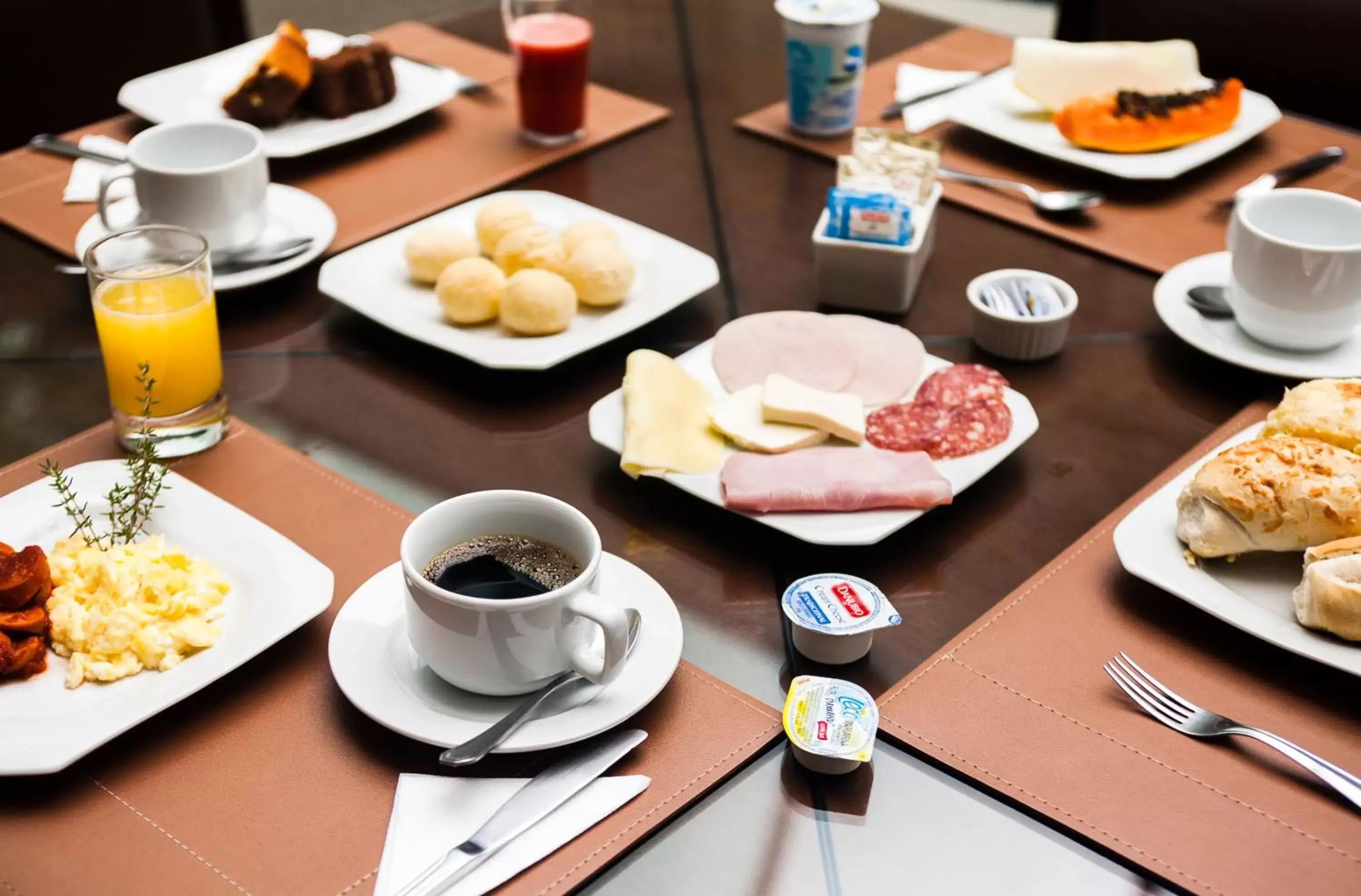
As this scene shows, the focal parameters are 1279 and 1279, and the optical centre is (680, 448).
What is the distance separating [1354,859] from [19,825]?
892mm

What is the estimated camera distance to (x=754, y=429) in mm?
1233

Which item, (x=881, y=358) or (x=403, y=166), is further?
(x=403, y=166)

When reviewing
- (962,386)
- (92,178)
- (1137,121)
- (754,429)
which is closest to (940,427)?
(962,386)

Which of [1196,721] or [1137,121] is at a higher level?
[1137,121]

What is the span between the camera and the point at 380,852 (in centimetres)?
84

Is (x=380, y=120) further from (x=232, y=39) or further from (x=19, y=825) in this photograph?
(x=19, y=825)

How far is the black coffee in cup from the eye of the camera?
3.08 feet

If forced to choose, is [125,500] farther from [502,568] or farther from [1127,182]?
[1127,182]

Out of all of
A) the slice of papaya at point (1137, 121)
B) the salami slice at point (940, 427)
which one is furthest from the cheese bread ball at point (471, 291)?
the slice of papaya at point (1137, 121)

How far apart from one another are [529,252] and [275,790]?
75 cm

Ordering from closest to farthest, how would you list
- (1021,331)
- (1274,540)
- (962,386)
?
(1274,540) → (962,386) → (1021,331)

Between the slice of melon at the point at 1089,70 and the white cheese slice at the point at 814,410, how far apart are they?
0.91 metres

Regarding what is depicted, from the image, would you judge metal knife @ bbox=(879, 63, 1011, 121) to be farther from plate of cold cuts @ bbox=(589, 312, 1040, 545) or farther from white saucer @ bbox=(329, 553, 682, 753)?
white saucer @ bbox=(329, 553, 682, 753)

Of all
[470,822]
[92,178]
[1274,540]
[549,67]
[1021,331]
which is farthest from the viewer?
[549,67]
